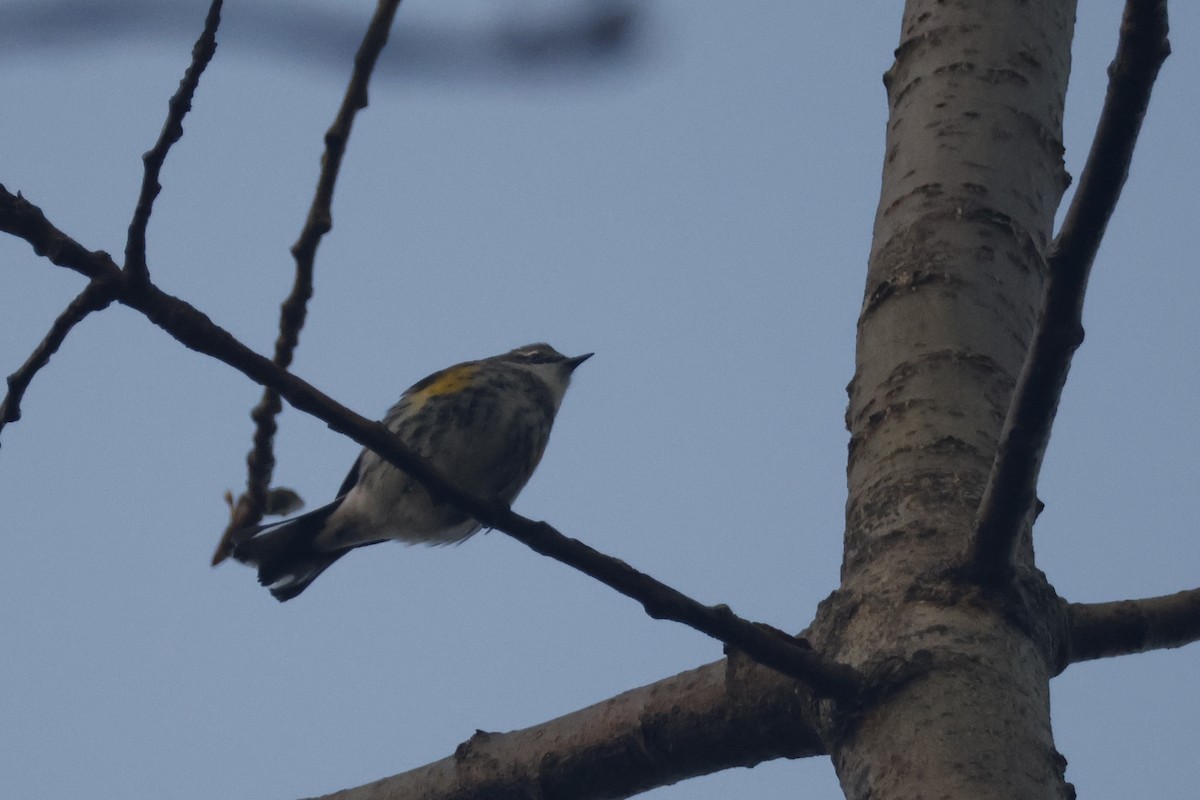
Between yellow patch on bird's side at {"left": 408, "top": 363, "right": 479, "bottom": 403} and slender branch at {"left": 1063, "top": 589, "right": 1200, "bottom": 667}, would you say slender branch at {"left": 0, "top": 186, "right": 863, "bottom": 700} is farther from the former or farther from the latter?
yellow patch on bird's side at {"left": 408, "top": 363, "right": 479, "bottom": 403}

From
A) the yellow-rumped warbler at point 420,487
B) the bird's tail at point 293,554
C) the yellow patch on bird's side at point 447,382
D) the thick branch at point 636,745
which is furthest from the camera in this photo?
→ the yellow patch on bird's side at point 447,382

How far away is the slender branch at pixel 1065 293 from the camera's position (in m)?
1.80

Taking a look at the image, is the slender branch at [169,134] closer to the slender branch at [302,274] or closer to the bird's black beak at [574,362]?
the slender branch at [302,274]

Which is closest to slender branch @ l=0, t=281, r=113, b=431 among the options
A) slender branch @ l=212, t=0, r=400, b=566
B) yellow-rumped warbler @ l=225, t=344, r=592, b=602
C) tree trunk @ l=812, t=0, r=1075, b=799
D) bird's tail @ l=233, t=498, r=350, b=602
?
slender branch @ l=212, t=0, r=400, b=566

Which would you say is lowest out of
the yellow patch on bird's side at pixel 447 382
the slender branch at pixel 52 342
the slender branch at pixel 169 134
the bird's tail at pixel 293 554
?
the slender branch at pixel 52 342

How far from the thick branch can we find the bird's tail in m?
2.66

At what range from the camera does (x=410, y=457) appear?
264 centimetres

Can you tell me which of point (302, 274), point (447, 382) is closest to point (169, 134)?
point (302, 274)

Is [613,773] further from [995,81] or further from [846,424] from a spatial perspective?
[995,81]

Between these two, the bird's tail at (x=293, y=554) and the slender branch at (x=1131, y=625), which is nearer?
the slender branch at (x=1131, y=625)

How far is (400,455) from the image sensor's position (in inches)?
103

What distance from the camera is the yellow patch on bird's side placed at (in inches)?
230

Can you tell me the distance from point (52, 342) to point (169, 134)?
41 centimetres

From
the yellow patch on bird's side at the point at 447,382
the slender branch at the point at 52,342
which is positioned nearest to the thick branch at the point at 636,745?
the slender branch at the point at 52,342
